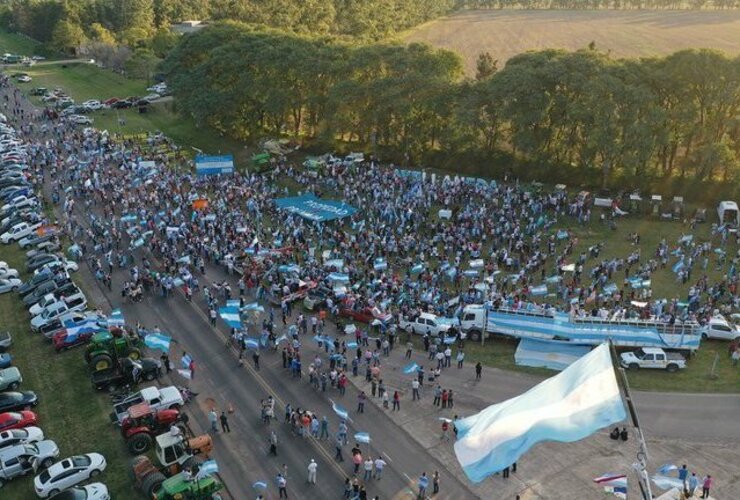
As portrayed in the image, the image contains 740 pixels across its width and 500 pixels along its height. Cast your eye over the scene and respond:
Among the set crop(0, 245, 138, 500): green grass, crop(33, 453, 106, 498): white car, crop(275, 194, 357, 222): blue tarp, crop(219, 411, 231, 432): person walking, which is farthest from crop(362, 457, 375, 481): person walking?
crop(275, 194, 357, 222): blue tarp

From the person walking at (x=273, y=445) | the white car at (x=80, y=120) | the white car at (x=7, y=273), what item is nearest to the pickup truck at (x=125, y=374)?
the person walking at (x=273, y=445)

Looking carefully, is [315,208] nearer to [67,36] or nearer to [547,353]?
[547,353]

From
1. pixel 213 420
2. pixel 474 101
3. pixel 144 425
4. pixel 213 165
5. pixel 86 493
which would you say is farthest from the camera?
pixel 213 165

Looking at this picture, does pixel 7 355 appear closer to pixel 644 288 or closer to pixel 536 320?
pixel 536 320

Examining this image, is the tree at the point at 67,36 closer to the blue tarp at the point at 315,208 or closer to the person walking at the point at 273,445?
the blue tarp at the point at 315,208

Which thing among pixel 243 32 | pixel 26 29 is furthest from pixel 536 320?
pixel 26 29

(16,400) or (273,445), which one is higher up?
(273,445)

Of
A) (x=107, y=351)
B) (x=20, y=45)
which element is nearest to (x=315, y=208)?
(x=107, y=351)
